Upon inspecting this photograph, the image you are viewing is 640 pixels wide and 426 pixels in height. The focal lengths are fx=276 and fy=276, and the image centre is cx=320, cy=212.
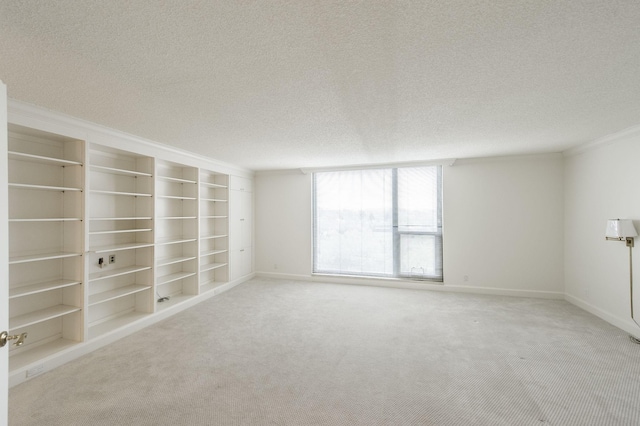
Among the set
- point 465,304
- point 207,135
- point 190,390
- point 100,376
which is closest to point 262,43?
point 207,135

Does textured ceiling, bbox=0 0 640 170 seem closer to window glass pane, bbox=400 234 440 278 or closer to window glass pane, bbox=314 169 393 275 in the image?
window glass pane, bbox=314 169 393 275

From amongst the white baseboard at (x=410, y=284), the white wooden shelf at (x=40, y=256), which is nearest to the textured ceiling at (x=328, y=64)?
the white wooden shelf at (x=40, y=256)

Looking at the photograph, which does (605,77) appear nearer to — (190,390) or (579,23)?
(579,23)

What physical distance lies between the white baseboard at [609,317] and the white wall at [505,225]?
31 cm

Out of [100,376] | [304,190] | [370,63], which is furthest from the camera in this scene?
[304,190]

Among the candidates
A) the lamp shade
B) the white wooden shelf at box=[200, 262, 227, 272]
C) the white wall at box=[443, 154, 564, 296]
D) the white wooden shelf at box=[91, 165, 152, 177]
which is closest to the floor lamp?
the lamp shade

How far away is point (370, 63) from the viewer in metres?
1.76

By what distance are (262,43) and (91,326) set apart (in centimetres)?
379

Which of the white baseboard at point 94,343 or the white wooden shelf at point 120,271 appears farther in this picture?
the white wooden shelf at point 120,271

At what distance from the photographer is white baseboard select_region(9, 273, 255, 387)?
2404 millimetres

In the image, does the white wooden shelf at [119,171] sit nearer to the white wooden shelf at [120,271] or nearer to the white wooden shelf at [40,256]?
the white wooden shelf at [40,256]

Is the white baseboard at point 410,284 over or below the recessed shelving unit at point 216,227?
below

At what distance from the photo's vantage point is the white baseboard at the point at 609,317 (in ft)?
10.5

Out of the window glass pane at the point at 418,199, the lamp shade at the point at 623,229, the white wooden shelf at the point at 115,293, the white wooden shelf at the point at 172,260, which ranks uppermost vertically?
the window glass pane at the point at 418,199
